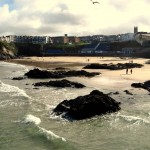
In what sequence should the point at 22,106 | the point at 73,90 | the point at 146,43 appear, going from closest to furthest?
1. the point at 22,106
2. the point at 73,90
3. the point at 146,43

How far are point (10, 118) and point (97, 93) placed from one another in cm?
702

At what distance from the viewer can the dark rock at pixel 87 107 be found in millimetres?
25641

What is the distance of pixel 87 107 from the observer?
2578cm

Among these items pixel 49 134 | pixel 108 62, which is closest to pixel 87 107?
pixel 49 134

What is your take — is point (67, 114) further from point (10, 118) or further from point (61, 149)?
point (61, 149)

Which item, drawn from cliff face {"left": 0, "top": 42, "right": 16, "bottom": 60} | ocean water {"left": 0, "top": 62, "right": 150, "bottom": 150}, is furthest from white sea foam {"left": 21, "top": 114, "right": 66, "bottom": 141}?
cliff face {"left": 0, "top": 42, "right": 16, "bottom": 60}

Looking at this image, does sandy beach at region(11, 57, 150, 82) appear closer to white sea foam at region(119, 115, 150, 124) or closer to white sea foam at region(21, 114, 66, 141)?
white sea foam at region(119, 115, 150, 124)

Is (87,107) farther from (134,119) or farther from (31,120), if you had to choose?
(31,120)

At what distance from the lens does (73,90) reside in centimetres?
3981

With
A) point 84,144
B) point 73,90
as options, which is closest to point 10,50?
point 73,90

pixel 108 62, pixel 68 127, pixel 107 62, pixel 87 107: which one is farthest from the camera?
pixel 108 62

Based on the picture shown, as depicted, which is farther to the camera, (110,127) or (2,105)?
(2,105)

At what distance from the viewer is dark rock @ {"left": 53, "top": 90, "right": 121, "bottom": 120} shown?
25641 millimetres

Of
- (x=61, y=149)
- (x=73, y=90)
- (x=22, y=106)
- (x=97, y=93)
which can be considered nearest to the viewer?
(x=61, y=149)
